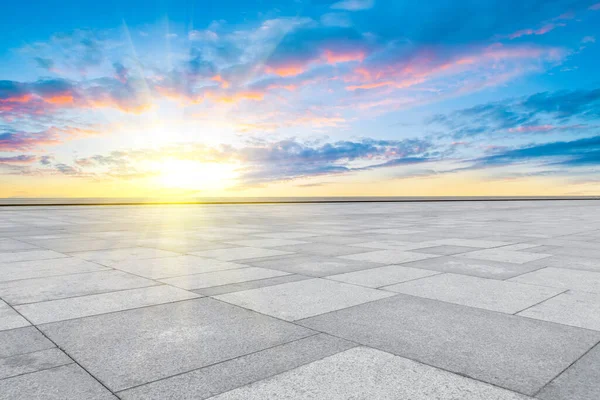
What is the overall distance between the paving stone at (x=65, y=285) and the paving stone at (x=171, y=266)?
0.44m

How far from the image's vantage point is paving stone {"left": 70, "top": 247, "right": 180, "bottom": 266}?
1032 cm

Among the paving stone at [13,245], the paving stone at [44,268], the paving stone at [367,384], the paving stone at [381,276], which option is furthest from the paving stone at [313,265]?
the paving stone at [13,245]

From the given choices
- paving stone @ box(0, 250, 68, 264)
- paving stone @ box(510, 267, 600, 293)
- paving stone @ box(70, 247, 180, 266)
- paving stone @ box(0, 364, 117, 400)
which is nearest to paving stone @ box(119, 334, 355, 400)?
paving stone @ box(0, 364, 117, 400)

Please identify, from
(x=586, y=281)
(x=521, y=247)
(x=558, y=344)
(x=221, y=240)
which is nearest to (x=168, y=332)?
(x=558, y=344)

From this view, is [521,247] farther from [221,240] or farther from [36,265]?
[36,265]

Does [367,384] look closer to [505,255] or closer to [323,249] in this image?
[323,249]

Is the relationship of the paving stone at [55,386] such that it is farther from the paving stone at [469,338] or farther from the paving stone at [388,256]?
the paving stone at [388,256]

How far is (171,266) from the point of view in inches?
371

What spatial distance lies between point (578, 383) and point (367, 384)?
182cm

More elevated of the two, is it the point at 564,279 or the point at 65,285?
the point at 65,285

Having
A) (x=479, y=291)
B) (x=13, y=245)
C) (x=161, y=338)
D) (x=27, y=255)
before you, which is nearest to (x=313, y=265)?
(x=479, y=291)

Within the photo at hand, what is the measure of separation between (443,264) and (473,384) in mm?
6127

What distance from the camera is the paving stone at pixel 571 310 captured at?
5.59 metres

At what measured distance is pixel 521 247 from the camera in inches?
500
